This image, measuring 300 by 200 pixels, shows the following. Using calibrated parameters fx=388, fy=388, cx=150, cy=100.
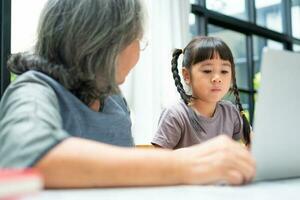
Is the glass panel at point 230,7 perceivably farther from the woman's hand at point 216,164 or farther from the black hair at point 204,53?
the woman's hand at point 216,164

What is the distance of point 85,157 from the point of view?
0.59m

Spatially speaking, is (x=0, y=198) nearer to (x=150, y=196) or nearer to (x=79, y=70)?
(x=150, y=196)

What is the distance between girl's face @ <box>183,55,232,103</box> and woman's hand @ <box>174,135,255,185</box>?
1.01 meters

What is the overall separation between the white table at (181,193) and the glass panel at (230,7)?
2.83 m

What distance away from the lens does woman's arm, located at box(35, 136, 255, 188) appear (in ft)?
1.91

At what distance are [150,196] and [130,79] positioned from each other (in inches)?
77.6

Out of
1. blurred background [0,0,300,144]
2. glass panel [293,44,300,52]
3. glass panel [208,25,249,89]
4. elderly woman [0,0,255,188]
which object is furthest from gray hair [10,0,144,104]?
glass panel [293,44,300,52]

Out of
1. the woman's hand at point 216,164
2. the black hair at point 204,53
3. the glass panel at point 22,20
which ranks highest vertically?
the glass panel at point 22,20

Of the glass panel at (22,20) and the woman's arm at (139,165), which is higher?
the glass panel at (22,20)

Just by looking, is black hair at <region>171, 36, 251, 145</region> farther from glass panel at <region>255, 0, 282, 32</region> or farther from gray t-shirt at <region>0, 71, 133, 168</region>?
glass panel at <region>255, 0, 282, 32</region>

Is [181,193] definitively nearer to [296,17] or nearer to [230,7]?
[230,7]

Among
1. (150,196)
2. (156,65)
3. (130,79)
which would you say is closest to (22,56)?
(150,196)

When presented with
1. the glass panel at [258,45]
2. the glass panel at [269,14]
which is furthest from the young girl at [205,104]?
the glass panel at [269,14]

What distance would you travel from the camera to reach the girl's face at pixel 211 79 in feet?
5.42
